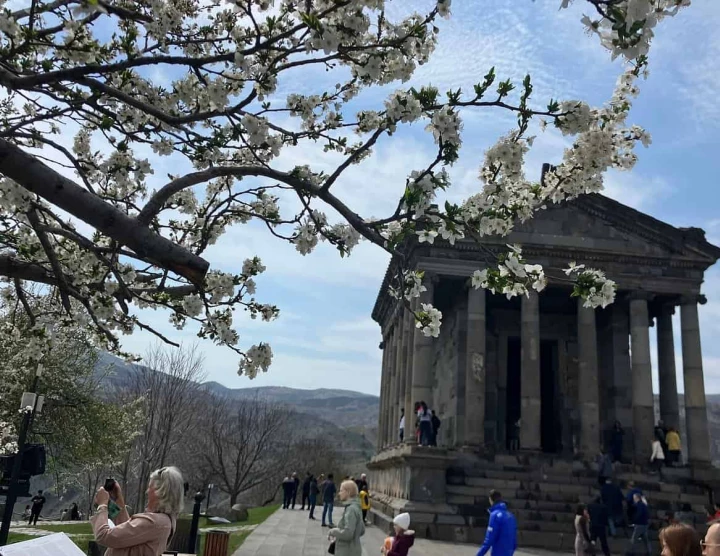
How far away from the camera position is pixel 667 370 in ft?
86.5

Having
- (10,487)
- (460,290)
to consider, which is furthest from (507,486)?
(10,487)

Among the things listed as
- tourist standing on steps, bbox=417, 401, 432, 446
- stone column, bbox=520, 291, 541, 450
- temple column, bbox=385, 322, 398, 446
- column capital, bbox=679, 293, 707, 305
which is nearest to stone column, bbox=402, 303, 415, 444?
tourist standing on steps, bbox=417, 401, 432, 446

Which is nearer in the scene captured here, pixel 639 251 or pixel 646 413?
pixel 646 413

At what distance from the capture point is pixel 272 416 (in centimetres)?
5056

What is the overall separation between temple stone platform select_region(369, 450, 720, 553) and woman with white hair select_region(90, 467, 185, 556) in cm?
1521

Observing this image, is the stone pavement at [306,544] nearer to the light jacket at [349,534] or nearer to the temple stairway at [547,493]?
the temple stairway at [547,493]

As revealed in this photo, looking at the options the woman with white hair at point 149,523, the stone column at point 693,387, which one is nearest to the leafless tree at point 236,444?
the stone column at point 693,387

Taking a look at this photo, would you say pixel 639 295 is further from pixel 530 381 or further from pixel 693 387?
pixel 530 381

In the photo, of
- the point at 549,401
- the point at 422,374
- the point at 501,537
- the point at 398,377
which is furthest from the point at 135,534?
the point at 549,401

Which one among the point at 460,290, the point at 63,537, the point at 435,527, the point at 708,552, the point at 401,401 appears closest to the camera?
the point at 708,552

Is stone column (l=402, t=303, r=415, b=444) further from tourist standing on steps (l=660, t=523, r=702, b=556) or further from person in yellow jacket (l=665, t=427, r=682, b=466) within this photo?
tourist standing on steps (l=660, t=523, r=702, b=556)

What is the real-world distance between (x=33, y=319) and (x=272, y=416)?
44042 mm

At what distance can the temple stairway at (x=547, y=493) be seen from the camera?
18375mm

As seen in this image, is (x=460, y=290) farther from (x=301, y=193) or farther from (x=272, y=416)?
(x=272, y=416)
